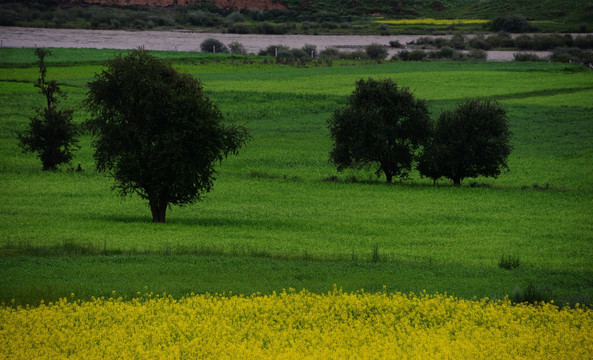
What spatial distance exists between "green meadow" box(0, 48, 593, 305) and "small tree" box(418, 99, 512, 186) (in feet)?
3.73

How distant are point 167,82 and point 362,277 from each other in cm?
1670

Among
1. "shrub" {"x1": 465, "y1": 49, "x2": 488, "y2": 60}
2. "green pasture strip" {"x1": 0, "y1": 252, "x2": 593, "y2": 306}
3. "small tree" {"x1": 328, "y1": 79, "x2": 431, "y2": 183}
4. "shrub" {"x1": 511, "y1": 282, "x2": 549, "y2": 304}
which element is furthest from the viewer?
"shrub" {"x1": 465, "y1": 49, "x2": 488, "y2": 60}

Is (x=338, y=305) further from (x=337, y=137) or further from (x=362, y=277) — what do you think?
(x=337, y=137)

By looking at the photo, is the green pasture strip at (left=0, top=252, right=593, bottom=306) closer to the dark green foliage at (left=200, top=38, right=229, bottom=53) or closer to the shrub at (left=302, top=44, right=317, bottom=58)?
the shrub at (left=302, top=44, right=317, bottom=58)

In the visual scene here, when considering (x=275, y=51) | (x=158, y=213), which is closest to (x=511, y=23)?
(x=275, y=51)

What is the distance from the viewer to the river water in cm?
13088

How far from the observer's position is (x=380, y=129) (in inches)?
2052

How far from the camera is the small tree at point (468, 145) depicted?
49750 mm

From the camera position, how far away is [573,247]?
30.4 metres

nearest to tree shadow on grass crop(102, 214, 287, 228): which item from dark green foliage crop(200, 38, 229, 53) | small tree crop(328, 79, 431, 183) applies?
small tree crop(328, 79, 431, 183)

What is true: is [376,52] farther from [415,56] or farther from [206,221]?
[206,221]

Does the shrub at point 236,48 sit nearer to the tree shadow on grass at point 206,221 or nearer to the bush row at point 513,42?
the bush row at point 513,42

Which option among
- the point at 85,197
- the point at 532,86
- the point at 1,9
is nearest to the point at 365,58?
the point at 532,86

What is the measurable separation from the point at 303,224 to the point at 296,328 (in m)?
17.5
